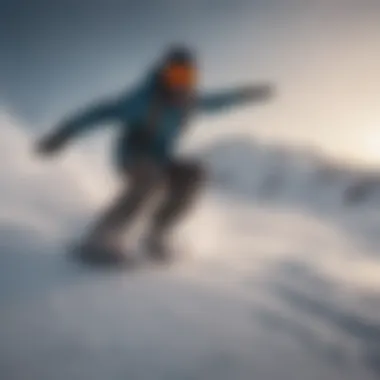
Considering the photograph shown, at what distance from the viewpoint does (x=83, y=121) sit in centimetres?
98

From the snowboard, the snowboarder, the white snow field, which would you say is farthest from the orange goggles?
the snowboard

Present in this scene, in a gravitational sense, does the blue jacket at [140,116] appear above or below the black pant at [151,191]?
above

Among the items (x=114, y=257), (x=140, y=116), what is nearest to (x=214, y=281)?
(x=114, y=257)

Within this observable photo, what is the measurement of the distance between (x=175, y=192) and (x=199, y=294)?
0.15 meters

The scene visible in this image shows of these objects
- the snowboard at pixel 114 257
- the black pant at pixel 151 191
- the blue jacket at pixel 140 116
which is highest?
the blue jacket at pixel 140 116

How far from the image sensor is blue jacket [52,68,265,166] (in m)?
0.98

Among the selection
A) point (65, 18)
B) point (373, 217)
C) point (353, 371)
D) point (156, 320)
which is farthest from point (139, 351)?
point (65, 18)

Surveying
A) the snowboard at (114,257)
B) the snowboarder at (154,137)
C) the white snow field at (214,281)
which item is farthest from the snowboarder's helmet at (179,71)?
the snowboard at (114,257)

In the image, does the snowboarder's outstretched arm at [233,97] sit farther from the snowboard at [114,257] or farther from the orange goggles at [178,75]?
the snowboard at [114,257]

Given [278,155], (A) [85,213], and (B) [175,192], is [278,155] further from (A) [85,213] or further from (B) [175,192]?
(A) [85,213]

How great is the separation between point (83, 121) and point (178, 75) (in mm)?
152

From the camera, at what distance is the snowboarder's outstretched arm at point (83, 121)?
0.98 metres

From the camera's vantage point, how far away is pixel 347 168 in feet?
3.45

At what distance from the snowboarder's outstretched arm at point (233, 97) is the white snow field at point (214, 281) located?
2.1 inches
